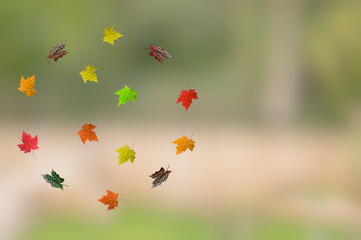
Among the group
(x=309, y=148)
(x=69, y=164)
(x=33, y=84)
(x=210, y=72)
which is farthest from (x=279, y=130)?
(x=33, y=84)

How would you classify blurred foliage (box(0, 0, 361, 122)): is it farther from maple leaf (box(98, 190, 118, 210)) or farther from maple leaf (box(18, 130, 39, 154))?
maple leaf (box(98, 190, 118, 210))

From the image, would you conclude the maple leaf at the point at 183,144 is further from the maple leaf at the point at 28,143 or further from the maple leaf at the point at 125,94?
the maple leaf at the point at 28,143

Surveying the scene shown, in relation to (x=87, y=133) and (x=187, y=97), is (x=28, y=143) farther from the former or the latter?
(x=187, y=97)

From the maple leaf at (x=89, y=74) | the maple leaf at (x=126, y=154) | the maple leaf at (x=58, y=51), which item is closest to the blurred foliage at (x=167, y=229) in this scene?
the maple leaf at (x=126, y=154)

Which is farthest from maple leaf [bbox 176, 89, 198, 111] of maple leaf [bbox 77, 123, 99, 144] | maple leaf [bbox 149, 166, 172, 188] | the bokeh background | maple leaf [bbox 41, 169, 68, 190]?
maple leaf [bbox 41, 169, 68, 190]

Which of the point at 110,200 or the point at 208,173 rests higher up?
the point at 208,173

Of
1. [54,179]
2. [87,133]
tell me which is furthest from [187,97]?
[54,179]

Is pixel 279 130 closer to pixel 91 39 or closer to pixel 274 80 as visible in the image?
pixel 274 80
